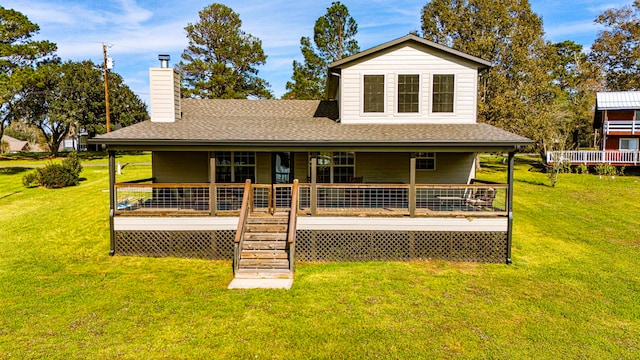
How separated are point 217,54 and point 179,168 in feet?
83.2

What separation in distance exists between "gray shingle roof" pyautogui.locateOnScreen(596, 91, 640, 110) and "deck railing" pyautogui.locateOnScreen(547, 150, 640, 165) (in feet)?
13.5

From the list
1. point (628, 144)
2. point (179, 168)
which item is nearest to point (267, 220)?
point (179, 168)

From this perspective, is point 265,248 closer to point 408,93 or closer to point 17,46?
point 408,93

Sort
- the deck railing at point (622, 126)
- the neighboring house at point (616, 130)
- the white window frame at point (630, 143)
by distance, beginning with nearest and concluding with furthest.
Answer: the neighboring house at point (616, 130), the deck railing at point (622, 126), the white window frame at point (630, 143)

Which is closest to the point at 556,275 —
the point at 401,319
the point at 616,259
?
the point at 616,259

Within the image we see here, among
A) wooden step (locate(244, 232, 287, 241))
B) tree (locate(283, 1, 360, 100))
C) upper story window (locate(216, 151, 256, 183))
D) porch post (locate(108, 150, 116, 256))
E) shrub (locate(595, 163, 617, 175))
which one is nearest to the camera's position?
wooden step (locate(244, 232, 287, 241))

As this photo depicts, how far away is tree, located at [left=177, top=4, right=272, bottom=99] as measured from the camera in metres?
34.6

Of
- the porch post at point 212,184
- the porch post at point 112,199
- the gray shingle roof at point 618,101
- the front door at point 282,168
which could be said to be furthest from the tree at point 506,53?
the porch post at point 112,199

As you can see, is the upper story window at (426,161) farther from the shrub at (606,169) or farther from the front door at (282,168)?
the shrub at (606,169)

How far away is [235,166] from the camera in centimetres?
1345

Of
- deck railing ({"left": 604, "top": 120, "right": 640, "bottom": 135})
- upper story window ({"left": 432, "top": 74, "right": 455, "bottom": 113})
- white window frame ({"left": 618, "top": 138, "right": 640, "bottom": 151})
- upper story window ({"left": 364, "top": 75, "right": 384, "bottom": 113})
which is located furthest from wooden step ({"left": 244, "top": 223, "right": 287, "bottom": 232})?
white window frame ({"left": 618, "top": 138, "right": 640, "bottom": 151})

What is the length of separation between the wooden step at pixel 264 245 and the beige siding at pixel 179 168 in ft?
15.1

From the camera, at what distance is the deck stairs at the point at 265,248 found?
9148mm

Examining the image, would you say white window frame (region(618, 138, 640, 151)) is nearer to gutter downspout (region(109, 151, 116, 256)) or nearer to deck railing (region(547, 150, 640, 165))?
deck railing (region(547, 150, 640, 165))
